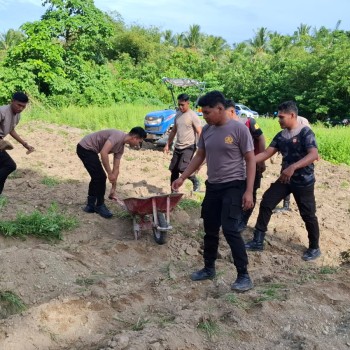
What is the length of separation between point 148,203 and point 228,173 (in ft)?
4.86

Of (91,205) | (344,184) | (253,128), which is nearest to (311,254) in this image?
(253,128)

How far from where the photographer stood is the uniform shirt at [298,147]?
514 cm

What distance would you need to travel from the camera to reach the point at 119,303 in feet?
12.7

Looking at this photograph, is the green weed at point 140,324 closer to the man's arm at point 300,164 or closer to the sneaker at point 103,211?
the man's arm at point 300,164

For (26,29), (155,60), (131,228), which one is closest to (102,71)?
(26,29)

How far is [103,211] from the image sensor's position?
249 inches

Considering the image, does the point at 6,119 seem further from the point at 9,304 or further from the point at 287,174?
the point at 287,174

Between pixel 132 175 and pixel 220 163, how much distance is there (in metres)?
5.35

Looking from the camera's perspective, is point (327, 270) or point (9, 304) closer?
point (9, 304)

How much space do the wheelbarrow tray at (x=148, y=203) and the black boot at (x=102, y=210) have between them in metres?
0.89

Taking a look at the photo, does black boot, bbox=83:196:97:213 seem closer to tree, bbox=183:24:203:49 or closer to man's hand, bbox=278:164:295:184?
man's hand, bbox=278:164:295:184

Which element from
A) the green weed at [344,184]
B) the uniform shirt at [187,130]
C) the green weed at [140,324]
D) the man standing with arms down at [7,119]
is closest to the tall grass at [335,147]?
the green weed at [344,184]

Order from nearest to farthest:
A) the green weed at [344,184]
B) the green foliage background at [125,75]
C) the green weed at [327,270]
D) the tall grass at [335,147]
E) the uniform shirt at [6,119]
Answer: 1. the green weed at [327,270]
2. the uniform shirt at [6,119]
3. the green weed at [344,184]
4. the tall grass at [335,147]
5. the green foliage background at [125,75]

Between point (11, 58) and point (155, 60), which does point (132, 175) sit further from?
point (155, 60)
